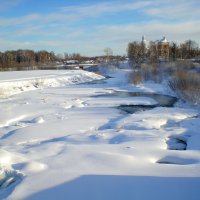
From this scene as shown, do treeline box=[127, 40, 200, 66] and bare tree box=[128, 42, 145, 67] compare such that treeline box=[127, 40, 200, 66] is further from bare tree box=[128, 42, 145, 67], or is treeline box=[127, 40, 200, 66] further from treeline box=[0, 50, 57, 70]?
treeline box=[0, 50, 57, 70]

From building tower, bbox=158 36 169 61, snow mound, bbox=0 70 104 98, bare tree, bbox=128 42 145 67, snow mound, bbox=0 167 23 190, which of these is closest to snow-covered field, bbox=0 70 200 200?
snow mound, bbox=0 167 23 190

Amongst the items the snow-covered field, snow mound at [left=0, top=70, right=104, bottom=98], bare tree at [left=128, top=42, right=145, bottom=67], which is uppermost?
bare tree at [left=128, top=42, right=145, bottom=67]

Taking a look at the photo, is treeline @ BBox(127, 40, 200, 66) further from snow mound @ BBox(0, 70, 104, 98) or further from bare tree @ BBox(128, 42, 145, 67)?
snow mound @ BBox(0, 70, 104, 98)

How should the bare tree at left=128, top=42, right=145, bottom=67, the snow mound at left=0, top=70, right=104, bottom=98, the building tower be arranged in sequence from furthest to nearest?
the building tower, the bare tree at left=128, top=42, right=145, bottom=67, the snow mound at left=0, top=70, right=104, bottom=98

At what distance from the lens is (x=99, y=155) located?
1006 centimetres

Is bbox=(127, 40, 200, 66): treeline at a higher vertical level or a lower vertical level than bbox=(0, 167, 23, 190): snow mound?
higher

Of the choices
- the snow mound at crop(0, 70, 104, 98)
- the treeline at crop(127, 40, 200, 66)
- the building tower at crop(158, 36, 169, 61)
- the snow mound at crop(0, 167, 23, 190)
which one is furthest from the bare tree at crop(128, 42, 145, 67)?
the snow mound at crop(0, 167, 23, 190)

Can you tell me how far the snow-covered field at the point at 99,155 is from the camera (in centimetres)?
758

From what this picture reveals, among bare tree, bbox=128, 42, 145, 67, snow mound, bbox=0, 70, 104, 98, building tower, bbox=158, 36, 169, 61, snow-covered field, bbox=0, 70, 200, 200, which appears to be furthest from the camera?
building tower, bbox=158, 36, 169, 61

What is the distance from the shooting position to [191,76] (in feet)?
84.8

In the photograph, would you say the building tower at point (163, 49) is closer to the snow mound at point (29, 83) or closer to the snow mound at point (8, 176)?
the snow mound at point (29, 83)

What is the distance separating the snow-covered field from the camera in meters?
7.58

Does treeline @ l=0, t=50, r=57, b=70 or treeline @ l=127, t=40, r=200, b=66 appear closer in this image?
treeline @ l=127, t=40, r=200, b=66

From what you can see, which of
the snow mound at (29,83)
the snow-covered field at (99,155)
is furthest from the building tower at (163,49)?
the snow-covered field at (99,155)
